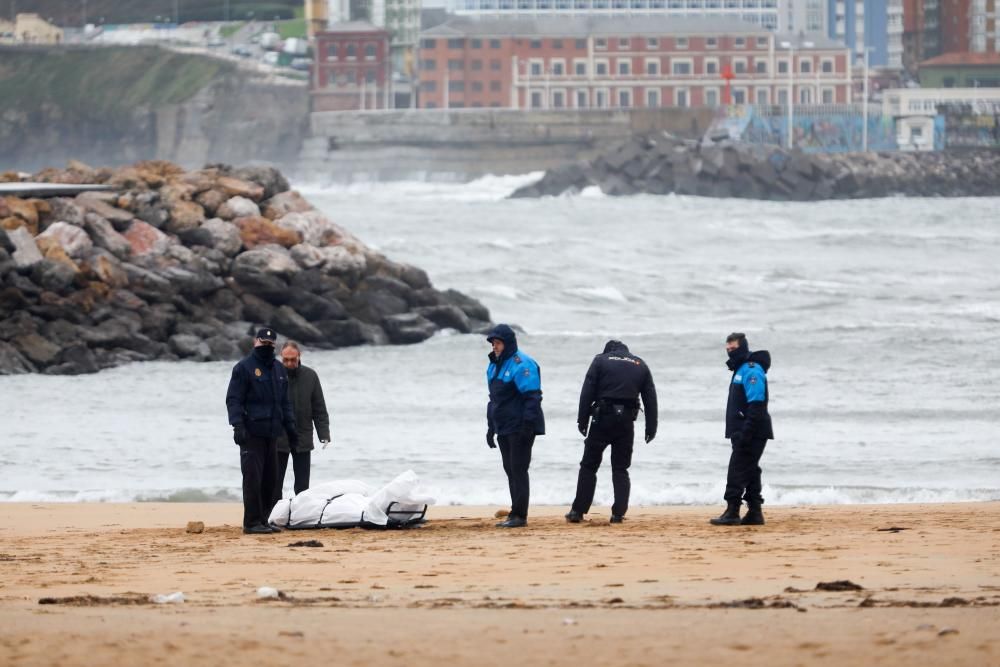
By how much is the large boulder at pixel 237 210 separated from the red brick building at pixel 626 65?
3032 inches

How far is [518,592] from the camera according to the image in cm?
707

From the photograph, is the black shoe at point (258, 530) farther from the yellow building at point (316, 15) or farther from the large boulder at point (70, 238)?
the yellow building at point (316, 15)

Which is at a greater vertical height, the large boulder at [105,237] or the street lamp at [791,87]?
the street lamp at [791,87]

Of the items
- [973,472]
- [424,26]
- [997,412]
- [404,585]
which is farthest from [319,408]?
[424,26]

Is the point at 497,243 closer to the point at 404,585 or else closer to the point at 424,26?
the point at 404,585

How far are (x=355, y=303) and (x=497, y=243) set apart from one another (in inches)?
767

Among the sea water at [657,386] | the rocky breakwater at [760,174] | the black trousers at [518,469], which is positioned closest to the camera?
the black trousers at [518,469]

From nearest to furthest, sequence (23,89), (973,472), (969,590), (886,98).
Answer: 1. (969,590)
2. (973,472)
3. (886,98)
4. (23,89)

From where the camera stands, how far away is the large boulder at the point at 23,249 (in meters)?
22.2

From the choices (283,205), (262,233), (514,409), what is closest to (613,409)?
(514,409)

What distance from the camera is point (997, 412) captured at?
686 inches

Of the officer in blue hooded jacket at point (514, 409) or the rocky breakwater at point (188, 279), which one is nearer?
the officer in blue hooded jacket at point (514, 409)

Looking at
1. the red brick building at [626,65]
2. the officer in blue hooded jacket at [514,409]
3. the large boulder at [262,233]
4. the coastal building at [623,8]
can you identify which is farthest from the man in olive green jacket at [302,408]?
the coastal building at [623,8]

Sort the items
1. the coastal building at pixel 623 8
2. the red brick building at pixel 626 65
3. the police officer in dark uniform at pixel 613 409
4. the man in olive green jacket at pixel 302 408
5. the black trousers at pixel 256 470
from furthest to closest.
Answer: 1. the coastal building at pixel 623 8
2. the red brick building at pixel 626 65
3. the man in olive green jacket at pixel 302 408
4. the police officer in dark uniform at pixel 613 409
5. the black trousers at pixel 256 470
